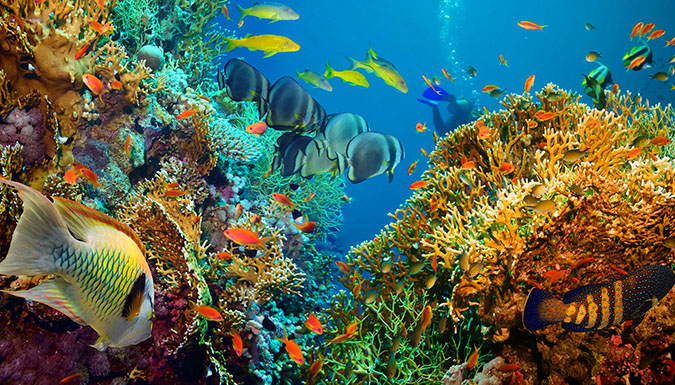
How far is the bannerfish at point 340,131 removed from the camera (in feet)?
15.0

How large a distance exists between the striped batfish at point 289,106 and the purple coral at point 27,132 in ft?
10.1

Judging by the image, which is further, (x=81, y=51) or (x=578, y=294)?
(x=81, y=51)

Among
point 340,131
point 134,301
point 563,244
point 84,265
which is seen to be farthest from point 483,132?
point 84,265

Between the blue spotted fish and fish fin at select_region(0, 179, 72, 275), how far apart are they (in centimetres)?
236

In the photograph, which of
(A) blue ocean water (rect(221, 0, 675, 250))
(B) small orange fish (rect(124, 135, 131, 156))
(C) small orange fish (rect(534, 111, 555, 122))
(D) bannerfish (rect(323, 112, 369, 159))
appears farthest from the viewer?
(A) blue ocean water (rect(221, 0, 675, 250))

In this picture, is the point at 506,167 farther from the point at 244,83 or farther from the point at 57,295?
the point at 57,295

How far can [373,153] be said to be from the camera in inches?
162

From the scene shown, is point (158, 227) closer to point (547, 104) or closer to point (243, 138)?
point (243, 138)

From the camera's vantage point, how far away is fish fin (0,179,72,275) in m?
0.99

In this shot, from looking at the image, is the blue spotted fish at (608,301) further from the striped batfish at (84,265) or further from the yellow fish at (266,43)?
the yellow fish at (266,43)

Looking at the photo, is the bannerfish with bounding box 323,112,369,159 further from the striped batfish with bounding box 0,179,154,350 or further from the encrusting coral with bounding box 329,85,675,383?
the striped batfish with bounding box 0,179,154,350

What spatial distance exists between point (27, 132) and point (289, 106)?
135 inches

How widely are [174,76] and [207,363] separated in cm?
543

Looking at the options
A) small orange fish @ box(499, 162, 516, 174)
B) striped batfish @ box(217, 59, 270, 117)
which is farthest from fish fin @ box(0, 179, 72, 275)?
small orange fish @ box(499, 162, 516, 174)
